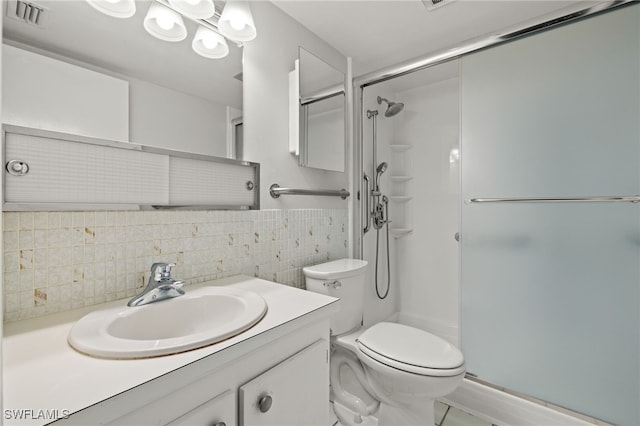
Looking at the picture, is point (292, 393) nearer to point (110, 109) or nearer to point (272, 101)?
point (110, 109)

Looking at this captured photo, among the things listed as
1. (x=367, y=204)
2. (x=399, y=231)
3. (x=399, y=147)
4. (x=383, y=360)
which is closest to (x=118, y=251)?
(x=383, y=360)

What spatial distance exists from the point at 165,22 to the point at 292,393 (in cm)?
130

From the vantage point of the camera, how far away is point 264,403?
0.76 metres

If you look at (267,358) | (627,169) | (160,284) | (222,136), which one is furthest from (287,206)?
(627,169)

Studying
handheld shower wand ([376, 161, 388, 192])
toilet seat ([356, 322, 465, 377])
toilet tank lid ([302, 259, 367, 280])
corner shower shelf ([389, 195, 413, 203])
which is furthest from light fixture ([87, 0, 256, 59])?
corner shower shelf ([389, 195, 413, 203])

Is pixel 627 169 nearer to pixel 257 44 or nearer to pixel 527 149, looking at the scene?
pixel 527 149

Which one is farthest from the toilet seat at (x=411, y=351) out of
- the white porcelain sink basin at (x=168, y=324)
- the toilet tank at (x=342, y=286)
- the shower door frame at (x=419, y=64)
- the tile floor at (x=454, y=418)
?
the white porcelain sink basin at (x=168, y=324)

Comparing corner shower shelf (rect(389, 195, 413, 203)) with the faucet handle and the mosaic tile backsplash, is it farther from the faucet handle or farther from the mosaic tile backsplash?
the faucet handle

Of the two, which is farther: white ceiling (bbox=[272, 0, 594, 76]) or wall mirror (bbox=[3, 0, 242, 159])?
white ceiling (bbox=[272, 0, 594, 76])

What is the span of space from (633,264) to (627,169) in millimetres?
387

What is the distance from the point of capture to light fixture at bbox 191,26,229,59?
1214 mm

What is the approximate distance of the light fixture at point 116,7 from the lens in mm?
947

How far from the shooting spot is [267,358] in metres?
0.80

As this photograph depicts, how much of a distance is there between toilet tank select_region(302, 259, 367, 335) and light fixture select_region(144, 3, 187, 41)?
1.12 m
